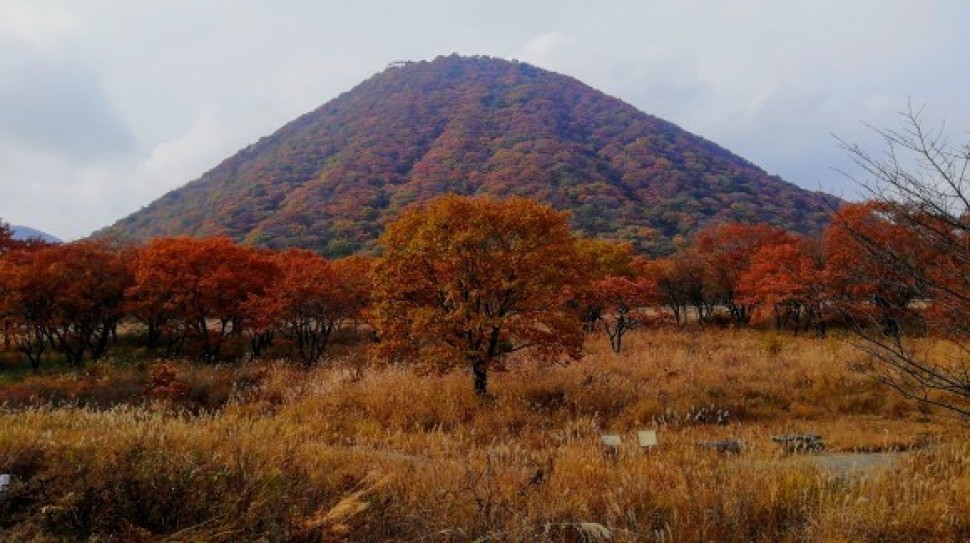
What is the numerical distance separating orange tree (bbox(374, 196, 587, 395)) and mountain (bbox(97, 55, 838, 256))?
51.6 meters

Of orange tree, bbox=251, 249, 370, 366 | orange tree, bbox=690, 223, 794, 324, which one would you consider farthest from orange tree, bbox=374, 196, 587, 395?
orange tree, bbox=690, 223, 794, 324

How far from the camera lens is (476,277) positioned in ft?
45.1

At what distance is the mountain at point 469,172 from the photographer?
7562cm

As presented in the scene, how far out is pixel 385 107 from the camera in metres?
126

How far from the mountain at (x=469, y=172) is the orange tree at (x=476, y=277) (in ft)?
169

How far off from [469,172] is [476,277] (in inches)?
3061

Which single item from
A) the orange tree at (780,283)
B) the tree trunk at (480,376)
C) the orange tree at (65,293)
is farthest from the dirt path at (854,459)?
the orange tree at (65,293)

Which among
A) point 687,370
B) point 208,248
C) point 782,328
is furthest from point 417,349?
point 782,328

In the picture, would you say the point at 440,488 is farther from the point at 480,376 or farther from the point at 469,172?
the point at 469,172

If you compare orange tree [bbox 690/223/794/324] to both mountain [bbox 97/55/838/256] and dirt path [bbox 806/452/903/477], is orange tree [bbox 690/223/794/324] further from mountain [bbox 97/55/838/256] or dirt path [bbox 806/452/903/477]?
dirt path [bbox 806/452/903/477]

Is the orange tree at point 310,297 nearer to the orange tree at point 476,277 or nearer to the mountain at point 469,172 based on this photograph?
the orange tree at point 476,277

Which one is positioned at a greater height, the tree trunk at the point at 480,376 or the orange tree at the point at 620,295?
the orange tree at the point at 620,295

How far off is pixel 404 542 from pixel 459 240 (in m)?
9.37

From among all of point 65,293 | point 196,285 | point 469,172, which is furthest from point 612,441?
point 469,172
